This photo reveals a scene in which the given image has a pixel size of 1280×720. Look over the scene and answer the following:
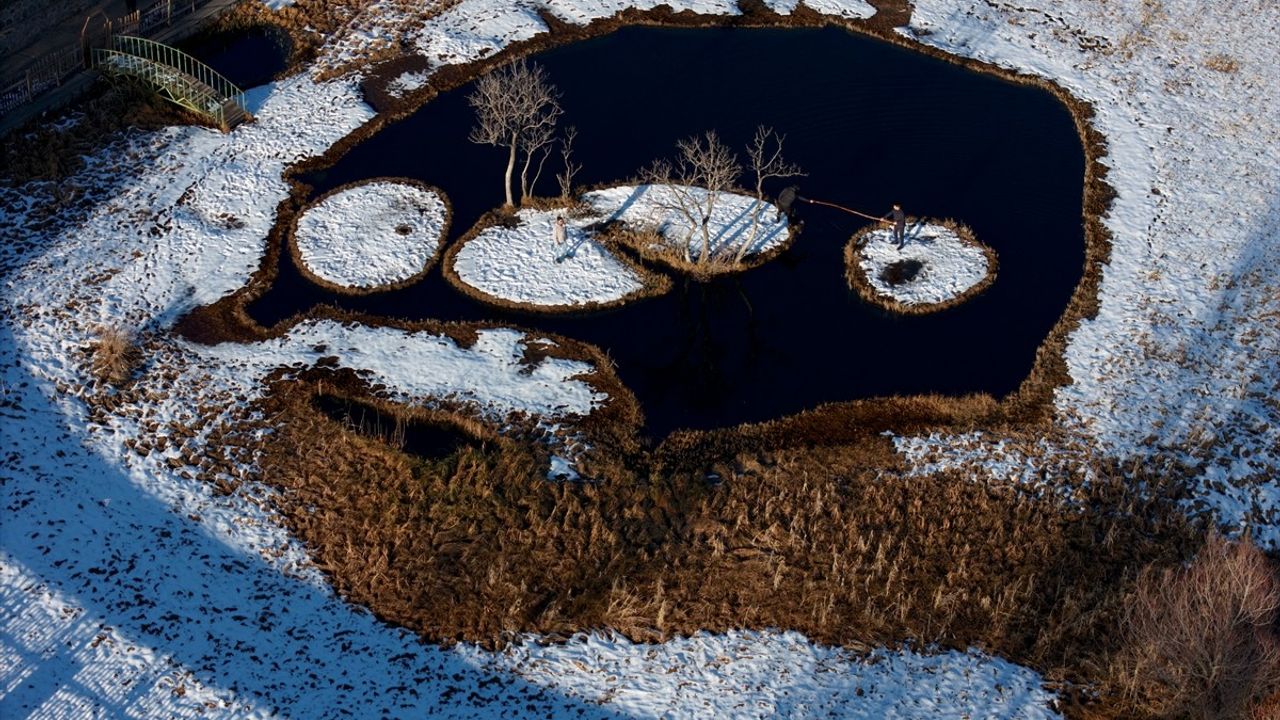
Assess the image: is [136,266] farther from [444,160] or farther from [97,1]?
[97,1]

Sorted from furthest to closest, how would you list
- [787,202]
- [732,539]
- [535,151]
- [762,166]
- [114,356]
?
[535,151] → [762,166] → [787,202] → [114,356] → [732,539]

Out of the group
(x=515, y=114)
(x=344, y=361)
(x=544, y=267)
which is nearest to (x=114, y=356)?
(x=344, y=361)

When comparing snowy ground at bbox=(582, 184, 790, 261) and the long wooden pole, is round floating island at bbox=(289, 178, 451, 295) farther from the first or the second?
the long wooden pole

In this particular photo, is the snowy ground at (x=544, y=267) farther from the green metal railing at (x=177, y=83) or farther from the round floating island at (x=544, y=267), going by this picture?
the green metal railing at (x=177, y=83)

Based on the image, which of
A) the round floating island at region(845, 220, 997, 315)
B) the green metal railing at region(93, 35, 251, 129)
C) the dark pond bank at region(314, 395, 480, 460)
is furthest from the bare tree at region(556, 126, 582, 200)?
the green metal railing at region(93, 35, 251, 129)

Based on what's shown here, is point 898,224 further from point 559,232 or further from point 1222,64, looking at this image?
point 1222,64

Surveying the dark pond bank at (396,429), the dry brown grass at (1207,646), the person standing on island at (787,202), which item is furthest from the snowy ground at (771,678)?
the person standing on island at (787,202)

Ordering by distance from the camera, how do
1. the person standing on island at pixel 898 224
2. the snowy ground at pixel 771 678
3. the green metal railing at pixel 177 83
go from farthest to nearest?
the green metal railing at pixel 177 83
the person standing on island at pixel 898 224
the snowy ground at pixel 771 678
